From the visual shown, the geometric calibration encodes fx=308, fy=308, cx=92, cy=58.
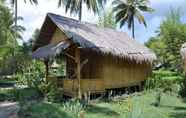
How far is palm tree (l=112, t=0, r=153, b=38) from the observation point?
1825 inches

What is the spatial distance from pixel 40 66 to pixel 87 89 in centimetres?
1566

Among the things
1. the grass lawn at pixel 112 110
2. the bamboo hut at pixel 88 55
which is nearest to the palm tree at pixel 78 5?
the bamboo hut at pixel 88 55

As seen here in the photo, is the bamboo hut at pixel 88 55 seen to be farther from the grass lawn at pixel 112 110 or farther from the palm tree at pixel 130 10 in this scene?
the palm tree at pixel 130 10

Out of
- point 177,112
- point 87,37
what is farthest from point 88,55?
point 177,112

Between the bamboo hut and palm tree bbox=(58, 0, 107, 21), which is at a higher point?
palm tree bbox=(58, 0, 107, 21)

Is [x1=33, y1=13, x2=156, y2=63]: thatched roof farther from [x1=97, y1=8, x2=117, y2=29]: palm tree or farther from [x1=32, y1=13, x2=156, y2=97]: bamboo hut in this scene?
[x1=97, y1=8, x2=117, y2=29]: palm tree

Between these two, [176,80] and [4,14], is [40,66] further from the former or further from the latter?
[176,80]

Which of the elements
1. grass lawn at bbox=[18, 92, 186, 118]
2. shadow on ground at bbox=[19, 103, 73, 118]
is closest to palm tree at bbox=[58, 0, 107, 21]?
grass lawn at bbox=[18, 92, 186, 118]

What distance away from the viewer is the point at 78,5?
1248 inches

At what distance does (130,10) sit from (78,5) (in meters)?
16.4

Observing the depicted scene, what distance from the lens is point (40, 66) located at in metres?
32.5

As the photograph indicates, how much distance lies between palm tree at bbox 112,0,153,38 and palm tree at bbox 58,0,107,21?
15.4 metres

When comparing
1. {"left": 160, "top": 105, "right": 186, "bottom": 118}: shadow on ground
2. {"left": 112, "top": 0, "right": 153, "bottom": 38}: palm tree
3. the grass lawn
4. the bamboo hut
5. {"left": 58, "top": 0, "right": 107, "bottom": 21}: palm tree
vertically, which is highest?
{"left": 112, "top": 0, "right": 153, "bottom": 38}: palm tree

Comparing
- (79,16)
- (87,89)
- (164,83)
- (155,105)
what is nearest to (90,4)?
(79,16)
